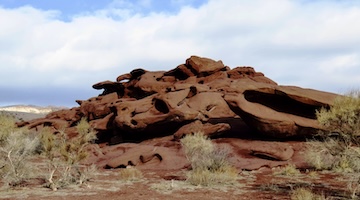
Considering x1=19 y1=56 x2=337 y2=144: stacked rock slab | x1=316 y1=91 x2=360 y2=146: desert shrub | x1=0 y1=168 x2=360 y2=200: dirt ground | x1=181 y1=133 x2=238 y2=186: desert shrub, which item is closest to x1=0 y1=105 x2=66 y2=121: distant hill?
x1=19 y1=56 x2=337 y2=144: stacked rock slab

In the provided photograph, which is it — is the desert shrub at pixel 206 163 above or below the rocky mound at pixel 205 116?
below

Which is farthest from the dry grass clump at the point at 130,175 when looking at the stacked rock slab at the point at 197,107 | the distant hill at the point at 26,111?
the distant hill at the point at 26,111

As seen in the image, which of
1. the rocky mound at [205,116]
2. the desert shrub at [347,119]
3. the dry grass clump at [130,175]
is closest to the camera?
the desert shrub at [347,119]

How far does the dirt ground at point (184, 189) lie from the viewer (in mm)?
12836

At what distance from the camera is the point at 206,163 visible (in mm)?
18078

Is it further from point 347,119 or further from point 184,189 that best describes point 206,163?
point 347,119

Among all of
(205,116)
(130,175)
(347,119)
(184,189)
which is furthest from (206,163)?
(205,116)

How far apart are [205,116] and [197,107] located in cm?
80

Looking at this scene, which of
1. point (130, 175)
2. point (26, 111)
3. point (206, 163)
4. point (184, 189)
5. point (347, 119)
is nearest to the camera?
point (347, 119)

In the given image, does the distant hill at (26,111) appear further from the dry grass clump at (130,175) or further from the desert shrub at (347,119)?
the desert shrub at (347,119)

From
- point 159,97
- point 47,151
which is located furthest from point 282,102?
point 47,151

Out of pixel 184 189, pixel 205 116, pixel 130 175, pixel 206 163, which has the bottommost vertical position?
pixel 184 189

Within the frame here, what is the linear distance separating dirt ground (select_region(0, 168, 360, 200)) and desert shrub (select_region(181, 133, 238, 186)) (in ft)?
1.41

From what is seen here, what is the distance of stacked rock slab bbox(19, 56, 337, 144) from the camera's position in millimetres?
22516
